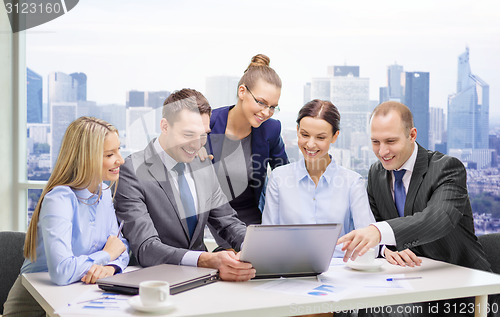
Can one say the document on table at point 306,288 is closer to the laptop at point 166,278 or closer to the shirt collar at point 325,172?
the laptop at point 166,278

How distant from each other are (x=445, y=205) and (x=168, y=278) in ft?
4.24

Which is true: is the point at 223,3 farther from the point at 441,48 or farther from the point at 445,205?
the point at 445,205

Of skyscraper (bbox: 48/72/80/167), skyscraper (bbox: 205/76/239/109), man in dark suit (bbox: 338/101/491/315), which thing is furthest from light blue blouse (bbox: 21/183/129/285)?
skyscraper (bbox: 48/72/80/167)

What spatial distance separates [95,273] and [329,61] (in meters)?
2.92

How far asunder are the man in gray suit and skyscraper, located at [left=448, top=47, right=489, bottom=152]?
2.36 meters

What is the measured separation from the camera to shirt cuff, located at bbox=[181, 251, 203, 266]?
212 centimetres

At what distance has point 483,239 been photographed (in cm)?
266

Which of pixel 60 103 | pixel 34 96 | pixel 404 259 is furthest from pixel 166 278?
pixel 34 96

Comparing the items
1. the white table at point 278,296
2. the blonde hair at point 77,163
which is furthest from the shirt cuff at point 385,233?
the blonde hair at point 77,163

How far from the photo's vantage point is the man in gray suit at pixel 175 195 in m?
2.21

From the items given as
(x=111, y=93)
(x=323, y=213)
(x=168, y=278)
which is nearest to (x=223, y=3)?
(x=111, y=93)

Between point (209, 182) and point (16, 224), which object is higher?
point (209, 182)

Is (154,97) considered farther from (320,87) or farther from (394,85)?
(394,85)

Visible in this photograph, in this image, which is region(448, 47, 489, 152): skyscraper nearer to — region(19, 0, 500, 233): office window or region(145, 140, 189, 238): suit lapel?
region(19, 0, 500, 233): office window
